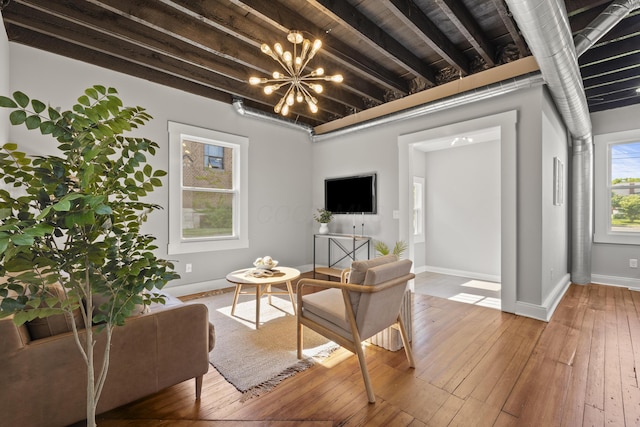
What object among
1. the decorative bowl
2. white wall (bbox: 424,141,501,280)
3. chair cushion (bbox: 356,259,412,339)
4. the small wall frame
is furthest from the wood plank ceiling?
the decorative bowl

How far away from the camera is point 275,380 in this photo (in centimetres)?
206

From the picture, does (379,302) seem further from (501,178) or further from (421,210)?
(421,210)

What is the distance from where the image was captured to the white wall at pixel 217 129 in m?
3.05

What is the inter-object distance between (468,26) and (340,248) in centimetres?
366

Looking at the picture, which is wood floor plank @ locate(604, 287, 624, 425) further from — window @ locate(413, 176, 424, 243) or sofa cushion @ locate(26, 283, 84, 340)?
sofa cushion @ locate(26, 283, 84, 340)

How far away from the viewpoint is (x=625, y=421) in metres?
1.67

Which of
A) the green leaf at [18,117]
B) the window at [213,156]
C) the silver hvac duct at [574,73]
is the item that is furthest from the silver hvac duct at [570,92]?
the window at [213,156]

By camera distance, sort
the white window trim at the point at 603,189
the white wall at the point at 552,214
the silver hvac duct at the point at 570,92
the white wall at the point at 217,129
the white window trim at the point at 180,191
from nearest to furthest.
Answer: the silver hvac duct at the point at 570,92 < the white wall at the point at 217,129 < the white wall at the point at 552,214 < the white window trim at the point at 180,191 < the white window trim at the point at 603,189

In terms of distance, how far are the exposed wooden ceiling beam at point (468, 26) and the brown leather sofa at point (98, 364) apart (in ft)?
9.74

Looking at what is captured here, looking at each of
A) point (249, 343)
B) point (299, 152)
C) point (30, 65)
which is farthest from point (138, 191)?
point (299, 152)

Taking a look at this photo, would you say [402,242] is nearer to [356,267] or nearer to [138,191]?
[356,267]

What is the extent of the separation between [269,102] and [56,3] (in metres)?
2.46

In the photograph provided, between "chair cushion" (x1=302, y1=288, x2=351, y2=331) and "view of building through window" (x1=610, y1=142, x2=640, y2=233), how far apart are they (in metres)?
5.00

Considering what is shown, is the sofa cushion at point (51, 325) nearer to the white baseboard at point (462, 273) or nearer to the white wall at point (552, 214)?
the white wall at point (552, 214)
